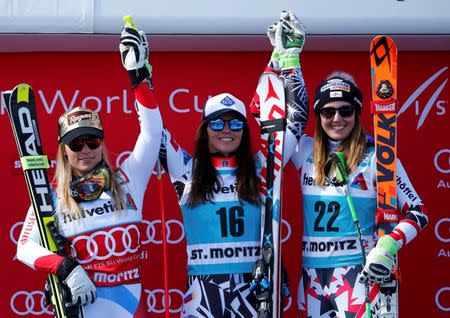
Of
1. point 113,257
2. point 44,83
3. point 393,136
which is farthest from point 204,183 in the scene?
point 44,83

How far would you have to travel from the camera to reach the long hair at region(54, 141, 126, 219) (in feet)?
13.5

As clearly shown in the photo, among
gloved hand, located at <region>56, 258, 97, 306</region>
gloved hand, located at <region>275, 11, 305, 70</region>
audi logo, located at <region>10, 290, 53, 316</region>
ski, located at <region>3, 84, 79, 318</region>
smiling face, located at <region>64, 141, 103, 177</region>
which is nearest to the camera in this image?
gloved hand, located at <region>56, 258, 97, 306</region>

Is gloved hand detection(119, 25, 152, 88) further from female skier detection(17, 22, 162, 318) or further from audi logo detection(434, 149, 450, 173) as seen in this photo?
audi logo detection(434, 149, 450, 173)

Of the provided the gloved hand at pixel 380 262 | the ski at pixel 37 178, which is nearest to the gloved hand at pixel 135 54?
the ski at pixel 37 178

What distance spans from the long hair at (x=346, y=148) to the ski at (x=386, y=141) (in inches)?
3.6

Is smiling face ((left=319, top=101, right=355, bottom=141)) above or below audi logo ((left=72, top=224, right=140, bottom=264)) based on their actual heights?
above

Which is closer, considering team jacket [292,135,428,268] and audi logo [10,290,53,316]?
team jacket [292,135,428,268]

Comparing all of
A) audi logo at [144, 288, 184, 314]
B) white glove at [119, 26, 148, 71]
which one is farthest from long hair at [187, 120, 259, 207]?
audi logo at [144, 288, 184, 314]

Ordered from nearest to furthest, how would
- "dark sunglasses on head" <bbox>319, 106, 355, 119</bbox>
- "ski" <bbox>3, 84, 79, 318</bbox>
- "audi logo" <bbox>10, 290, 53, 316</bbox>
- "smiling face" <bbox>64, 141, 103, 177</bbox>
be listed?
"ski" <bbox>3, 84, 79, 318</bbox>
"smiling face" <bbox>64, 141, 103, 177</bbox>
"dark sunglasses on head" <bbox>319, 106, 355, 119</bbox>
"audi logo" <bbox>10, 290, 53, 316</bbox>

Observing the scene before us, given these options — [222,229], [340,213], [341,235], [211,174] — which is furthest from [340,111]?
[222,229]

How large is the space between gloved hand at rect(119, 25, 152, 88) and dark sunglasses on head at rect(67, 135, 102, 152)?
0.37 m

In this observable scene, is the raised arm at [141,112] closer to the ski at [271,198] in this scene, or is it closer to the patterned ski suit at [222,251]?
the patterned ski suit at [222,251]

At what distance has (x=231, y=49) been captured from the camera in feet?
17.6

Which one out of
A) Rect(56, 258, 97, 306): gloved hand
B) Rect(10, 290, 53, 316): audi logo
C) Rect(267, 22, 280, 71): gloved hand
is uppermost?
Rect(267, 22, 280, 71): gloved hand
